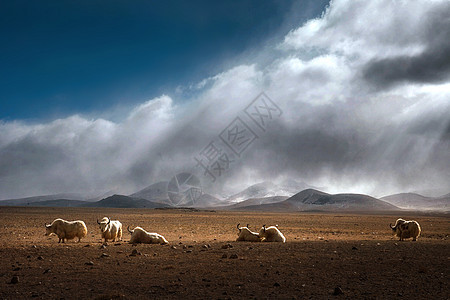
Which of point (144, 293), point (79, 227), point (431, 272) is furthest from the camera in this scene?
point (79, 227)

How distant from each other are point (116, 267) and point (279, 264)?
17.9 ft

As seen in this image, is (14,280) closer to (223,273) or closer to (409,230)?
(223,273)

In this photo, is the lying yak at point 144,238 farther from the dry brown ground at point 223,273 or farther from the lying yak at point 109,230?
the dry brown ground at point 223,273

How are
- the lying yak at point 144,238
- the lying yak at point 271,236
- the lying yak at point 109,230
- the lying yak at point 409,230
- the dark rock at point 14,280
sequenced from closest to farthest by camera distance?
the dark rock at point 14,280, the lying yak at point 144,238, the lying yak at point 109,230, the lying yak at point 271,236, the lying yak at point 409,230

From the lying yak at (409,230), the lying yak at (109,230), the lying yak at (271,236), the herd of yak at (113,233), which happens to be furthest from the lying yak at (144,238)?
the lying yak at (409,230)

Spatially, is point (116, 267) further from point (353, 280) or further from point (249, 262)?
point (353, 280)

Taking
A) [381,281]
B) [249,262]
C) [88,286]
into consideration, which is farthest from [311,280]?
[88,286]

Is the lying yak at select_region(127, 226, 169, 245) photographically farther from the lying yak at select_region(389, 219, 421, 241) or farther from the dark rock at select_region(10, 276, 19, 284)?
the lying yak at select_region(389, 219, 421, 241)

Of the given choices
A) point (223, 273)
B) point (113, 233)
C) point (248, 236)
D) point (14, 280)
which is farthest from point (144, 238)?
point (14, 280)

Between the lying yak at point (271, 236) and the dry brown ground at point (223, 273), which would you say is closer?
the dry brown ground at point (223, 273)

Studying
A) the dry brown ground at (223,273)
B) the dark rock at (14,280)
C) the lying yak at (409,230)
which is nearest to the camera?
the dry brown ground at (223,273)

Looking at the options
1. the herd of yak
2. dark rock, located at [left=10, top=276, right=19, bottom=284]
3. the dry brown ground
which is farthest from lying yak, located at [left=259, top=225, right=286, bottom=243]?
dark rock, located at [left=10, top=276, right=19, bottom=284]

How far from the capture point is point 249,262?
1326cm

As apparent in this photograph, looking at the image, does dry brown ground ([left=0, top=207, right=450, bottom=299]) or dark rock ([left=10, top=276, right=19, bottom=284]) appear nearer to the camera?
dry brown ground ([left=0, top=207, right=450, bottom=299])
